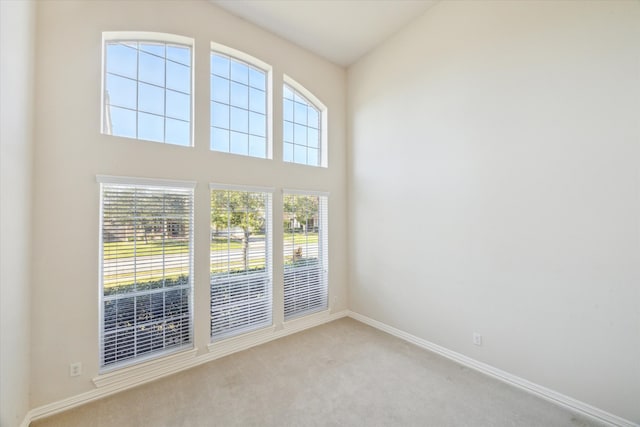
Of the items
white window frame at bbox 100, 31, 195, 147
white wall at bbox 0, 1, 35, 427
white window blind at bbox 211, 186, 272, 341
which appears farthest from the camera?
white window blind at bbox 211, 186, 272, 341

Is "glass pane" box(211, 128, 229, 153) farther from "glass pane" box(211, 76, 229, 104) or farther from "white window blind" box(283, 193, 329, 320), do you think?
"white window blind" box(283, 193, 329, 320)

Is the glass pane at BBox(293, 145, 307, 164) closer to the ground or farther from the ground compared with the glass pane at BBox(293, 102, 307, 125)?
closer to the ground

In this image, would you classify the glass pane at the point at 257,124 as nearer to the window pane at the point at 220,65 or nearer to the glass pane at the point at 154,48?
the window pane at the point at 220,65

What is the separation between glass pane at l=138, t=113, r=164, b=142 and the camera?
110 inches

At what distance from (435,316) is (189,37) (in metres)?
4.52

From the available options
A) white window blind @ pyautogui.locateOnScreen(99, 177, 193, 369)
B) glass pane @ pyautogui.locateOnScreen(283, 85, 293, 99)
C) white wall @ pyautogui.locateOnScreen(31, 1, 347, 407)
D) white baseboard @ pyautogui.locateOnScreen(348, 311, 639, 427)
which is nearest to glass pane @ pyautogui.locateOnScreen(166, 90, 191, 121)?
white wall @ pyautogui.locateOnScreen(31, 1, 347, 407)

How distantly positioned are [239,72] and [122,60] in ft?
4.32

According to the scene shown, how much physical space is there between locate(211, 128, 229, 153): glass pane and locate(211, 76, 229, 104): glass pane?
41cm

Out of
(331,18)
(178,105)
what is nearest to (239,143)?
(178,105)

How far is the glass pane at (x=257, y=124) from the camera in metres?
3.60

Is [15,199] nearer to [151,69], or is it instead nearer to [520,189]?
[151,69]

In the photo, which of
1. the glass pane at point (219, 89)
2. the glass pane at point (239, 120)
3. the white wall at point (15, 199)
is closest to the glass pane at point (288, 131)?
the glass pane at point (239, 120)

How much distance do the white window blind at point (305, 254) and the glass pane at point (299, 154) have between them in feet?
1.84

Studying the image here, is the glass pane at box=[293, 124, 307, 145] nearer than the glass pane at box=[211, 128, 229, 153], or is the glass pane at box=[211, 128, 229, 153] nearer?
the glass pane at box=[211, 128, 229, 153]
